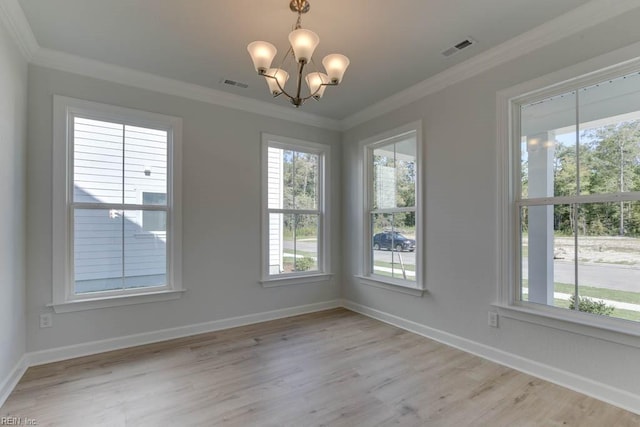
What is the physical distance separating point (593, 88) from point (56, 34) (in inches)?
163

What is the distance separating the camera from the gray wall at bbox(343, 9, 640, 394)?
2.24 m

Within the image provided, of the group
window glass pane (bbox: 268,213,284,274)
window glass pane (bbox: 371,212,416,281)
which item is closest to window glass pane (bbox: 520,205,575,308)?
window glass pane (bbox: 371,212,416,281)

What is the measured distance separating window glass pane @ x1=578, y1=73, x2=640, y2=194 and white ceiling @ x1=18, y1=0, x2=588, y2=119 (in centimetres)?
66

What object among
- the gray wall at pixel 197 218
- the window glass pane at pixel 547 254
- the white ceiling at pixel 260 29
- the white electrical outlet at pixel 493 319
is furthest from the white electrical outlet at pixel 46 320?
the window glass pane at pixel 547 254

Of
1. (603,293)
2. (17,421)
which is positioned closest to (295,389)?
(17,421)

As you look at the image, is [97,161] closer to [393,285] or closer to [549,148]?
[393,285]

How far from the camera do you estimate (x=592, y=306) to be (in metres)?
2.37

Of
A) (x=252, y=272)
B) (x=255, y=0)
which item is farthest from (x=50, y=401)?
(x=255, y=0)

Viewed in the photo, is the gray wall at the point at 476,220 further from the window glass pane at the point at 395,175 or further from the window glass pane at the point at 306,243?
the window glass pane at the point at 306,243

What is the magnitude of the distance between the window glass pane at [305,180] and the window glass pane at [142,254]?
169 centimetres

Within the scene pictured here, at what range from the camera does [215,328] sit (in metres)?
3.61

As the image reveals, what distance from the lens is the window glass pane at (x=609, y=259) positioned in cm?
220

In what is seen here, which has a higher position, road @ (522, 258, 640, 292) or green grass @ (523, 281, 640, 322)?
road @ (522, 258, 640, 292)

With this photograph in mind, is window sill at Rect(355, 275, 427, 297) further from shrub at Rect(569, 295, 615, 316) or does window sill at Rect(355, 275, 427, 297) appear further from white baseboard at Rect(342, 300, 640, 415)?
shrub at Rect(569, 295, 615, 316)
